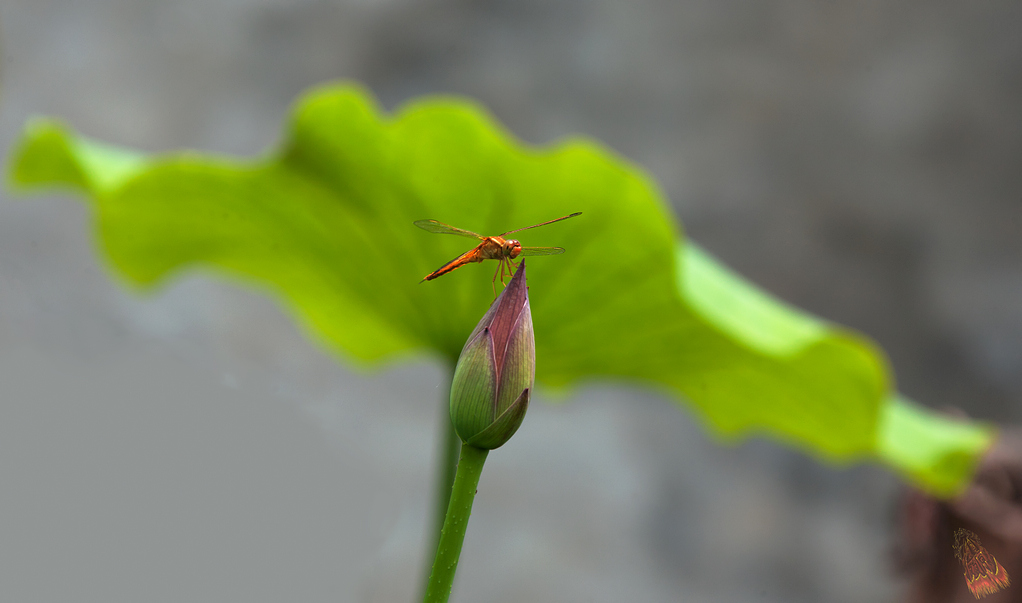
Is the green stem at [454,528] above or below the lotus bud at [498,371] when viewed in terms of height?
below

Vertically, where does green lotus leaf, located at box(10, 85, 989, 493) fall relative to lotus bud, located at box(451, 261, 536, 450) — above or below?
below

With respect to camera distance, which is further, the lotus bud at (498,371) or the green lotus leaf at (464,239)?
the green lotus leaf at (464,239)

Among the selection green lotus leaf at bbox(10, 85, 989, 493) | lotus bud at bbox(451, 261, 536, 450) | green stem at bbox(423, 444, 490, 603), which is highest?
lotus bud at bbox(451, 261, 536, 450)

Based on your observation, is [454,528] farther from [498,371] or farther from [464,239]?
[464,239]

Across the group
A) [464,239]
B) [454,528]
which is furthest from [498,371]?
[464,239]

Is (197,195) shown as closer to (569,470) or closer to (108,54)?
(569,470)

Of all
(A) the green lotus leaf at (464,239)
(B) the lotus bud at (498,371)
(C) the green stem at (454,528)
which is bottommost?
(A) the green lotus leaf at (464,239)

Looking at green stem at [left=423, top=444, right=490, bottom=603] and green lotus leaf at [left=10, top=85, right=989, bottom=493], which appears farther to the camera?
green lotus leaf at [left=10, top=85, right=989, bottom=493]

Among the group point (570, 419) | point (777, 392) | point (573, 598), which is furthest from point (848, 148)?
point (777, 392)
